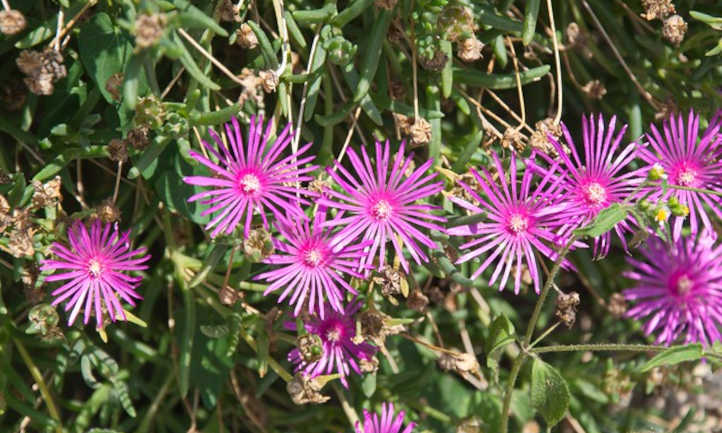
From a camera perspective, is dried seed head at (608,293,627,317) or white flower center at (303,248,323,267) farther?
dried seed head at (608,293,627,317)

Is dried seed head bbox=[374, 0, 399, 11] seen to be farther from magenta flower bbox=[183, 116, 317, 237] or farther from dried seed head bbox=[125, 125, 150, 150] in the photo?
dried seed head bbox=[125, 125, 150, 150]

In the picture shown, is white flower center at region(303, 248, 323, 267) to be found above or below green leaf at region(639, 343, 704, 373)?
above

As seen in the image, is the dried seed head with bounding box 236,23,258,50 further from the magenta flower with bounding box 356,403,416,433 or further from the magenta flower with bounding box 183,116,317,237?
the magenta flower with bounding box 356,403,416,433

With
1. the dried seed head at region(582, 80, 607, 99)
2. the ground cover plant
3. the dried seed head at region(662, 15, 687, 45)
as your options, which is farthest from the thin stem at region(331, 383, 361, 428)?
the dried seed head at region(662, 15, 687, 45)

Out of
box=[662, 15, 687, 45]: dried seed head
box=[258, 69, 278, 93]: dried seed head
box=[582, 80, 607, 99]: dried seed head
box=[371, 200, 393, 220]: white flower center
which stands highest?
box=[582, 80, 607, 99]: dried seed head

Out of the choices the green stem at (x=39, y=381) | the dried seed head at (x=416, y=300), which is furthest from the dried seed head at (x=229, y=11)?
the green stem at (x=39, y=381)

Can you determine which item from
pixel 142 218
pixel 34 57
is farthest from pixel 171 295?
pixel 34 57

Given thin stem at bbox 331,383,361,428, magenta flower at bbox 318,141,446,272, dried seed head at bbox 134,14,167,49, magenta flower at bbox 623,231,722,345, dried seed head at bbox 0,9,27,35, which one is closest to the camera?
dried seed head at bbox 134,14,167,49

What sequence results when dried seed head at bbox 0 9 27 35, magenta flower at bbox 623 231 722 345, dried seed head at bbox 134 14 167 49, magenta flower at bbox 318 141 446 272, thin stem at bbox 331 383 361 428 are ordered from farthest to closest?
magenta flower at bbox 623 231 722 345 → thin stem at bbox 331 383 361 428 → magenta flower at bbox 318 141 446 272 → dried seed head at bbox 0 9 27 35 → dried seed head at bbox 134 14 167 49
